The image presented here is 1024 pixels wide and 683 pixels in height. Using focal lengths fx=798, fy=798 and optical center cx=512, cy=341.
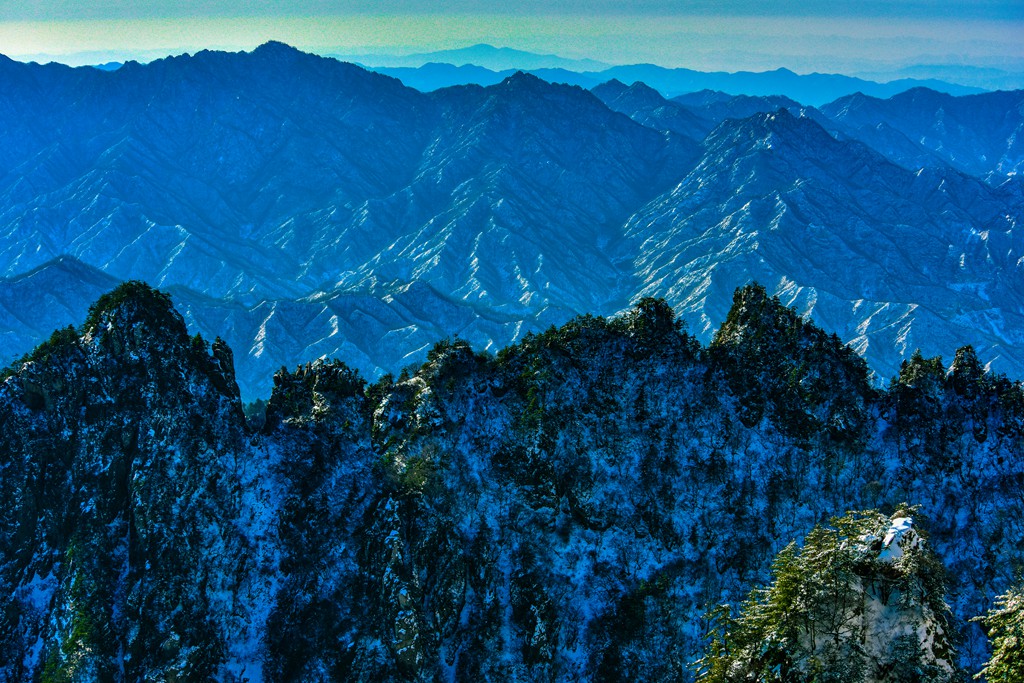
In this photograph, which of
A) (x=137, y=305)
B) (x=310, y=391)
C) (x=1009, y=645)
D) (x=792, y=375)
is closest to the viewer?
(x=1009, y=645)

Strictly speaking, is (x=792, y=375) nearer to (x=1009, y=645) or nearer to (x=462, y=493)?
(x=462, y=493)

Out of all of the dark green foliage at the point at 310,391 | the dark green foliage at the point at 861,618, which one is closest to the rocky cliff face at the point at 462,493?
the dark green foliage at the point at 310,391

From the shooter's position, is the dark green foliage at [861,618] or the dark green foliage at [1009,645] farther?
the dark green foliage at [1009,645]

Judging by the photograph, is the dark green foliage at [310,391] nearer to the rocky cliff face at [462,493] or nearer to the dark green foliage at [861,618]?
the rocky cliff face at [462,493]

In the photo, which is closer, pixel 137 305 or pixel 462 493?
pixel 137 305

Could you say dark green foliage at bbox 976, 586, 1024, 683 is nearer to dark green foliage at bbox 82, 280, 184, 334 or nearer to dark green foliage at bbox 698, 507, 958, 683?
dark green foliage at bbox 698, 507, 958, 683

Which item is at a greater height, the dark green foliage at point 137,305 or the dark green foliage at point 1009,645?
the dark green foliage at point 137,305

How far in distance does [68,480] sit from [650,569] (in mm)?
32186

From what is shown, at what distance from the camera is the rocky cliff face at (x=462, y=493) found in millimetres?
40906

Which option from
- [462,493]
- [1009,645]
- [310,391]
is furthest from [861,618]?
[310,391]

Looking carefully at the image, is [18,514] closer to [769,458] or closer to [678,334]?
[678,334]

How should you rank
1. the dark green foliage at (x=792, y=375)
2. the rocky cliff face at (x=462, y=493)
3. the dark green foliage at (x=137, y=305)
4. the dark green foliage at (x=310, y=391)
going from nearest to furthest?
the rocky cliff face at (x=462, y=493) < the dark green foliage at (x=137, y=305) < the dark green foliage at (x=310, y=391) < the dark green foliage at (x=792, y=375)

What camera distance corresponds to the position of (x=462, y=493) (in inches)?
1806

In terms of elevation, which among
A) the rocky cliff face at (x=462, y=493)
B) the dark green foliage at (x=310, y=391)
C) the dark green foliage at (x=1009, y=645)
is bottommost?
the dark green foliage at (x=1009, y=645)
